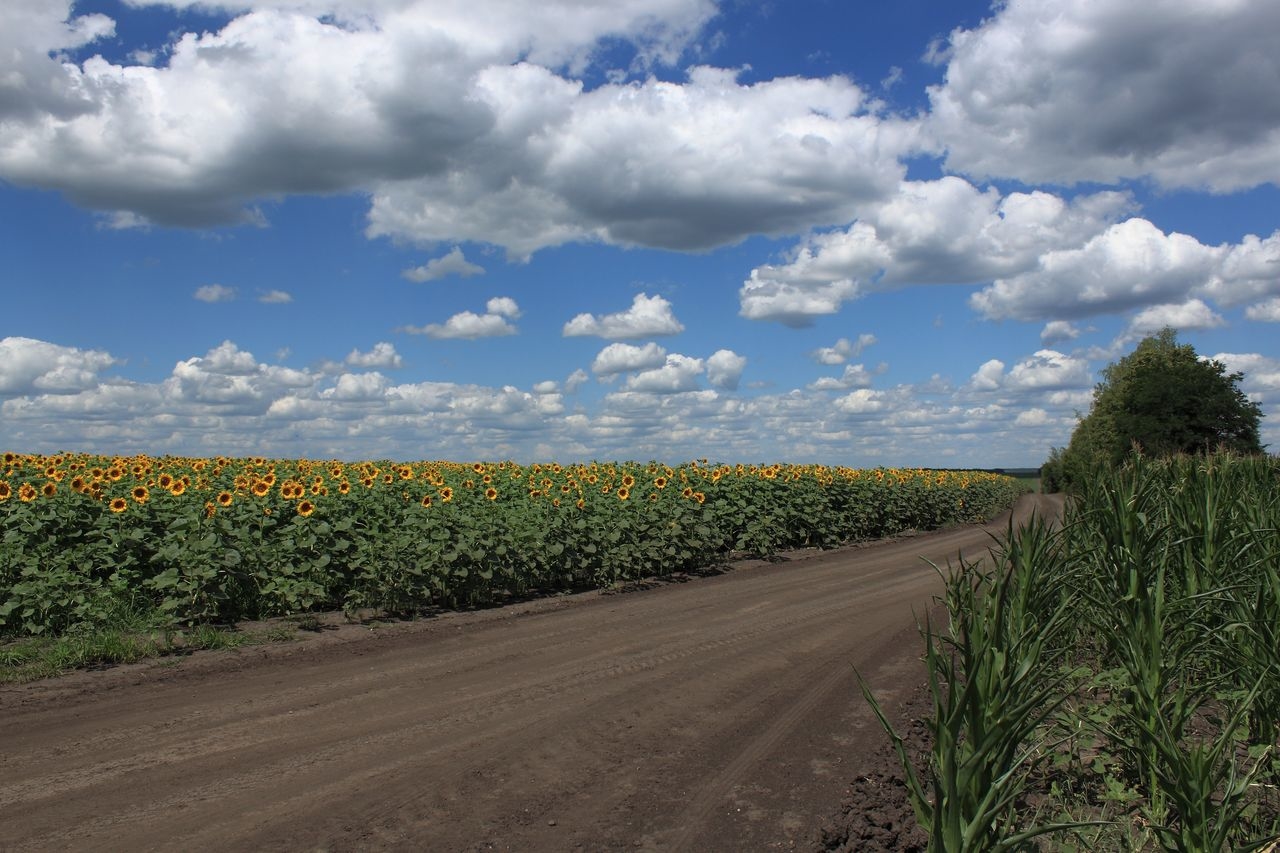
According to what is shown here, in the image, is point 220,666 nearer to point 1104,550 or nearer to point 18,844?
point 18,844

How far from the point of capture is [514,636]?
1027cm

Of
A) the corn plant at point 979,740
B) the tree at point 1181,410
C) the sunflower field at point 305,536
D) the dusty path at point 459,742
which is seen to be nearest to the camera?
the corn plant at point 979,740

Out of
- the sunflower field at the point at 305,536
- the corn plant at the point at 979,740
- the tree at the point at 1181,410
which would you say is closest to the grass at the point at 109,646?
the sunflower field at the point at 305,536

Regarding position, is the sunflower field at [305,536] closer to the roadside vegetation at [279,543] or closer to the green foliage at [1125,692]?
the roadside vegetation at [279,543]

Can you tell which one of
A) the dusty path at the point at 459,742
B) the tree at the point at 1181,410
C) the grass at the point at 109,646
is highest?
the tree at the point at 1181,410

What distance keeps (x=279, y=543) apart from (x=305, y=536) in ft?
1.16

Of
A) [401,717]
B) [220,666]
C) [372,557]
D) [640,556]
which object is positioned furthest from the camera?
[640,556]

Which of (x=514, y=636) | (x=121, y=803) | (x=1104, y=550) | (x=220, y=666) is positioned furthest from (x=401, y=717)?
(x=1104, y=550)

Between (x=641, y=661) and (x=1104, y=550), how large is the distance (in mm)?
4397

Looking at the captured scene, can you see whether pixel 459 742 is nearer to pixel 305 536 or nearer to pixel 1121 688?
pixel 1121 688

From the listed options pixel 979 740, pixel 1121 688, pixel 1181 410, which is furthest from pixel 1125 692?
pixel 1181 410

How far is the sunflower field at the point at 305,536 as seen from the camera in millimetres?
9805

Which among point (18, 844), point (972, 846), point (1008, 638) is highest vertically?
point (1008, 638)

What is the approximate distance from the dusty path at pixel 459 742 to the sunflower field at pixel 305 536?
134 cm
